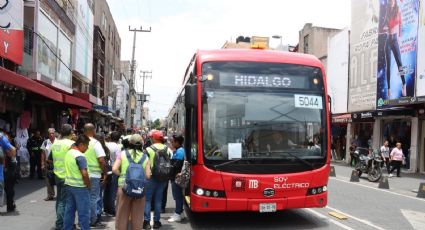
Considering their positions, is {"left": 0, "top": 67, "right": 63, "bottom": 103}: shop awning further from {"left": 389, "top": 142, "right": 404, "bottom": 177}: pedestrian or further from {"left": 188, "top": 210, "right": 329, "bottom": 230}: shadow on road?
{"left": 389, "top": 142, "right": 404, "bottom": 177}: pedestrian

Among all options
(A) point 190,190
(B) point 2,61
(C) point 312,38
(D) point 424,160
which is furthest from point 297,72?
(C) point 312,38

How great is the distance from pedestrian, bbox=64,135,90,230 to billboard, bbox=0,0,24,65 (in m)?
8.28

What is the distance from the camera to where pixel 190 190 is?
8.47 metres

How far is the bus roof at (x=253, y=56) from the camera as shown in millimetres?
8531

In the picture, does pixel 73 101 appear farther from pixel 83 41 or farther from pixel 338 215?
pixel 338 215

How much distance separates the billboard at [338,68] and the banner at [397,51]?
231 inches

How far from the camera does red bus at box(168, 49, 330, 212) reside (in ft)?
26.2

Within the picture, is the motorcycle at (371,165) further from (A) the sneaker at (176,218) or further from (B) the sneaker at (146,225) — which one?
(B) the sneaker at (146,225)

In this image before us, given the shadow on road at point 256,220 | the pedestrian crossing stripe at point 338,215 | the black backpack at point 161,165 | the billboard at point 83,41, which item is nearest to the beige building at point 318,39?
the billboard at point 83,41

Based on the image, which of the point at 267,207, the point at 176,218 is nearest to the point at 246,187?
the point at 267,207

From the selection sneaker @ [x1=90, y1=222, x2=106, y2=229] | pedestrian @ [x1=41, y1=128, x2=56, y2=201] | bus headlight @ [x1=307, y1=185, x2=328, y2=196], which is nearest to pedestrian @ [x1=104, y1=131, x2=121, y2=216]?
sneaker @ [x1=90, y1=222, x2=106, y2=229]

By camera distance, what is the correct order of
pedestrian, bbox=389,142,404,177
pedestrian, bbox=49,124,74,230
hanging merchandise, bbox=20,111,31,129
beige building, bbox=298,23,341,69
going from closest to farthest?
pedestrian, bbox=49,124,74,230 → hanging merchandise, bbox=20,111,31,129 → pedestrian, bbox=389,142,404,177 → beige building, bbox=298,23,341,69

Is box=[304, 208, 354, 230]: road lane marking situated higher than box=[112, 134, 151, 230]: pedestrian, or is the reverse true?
box=[112, 134, 151, 230]: pedestrian

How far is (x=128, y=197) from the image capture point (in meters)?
6.94
